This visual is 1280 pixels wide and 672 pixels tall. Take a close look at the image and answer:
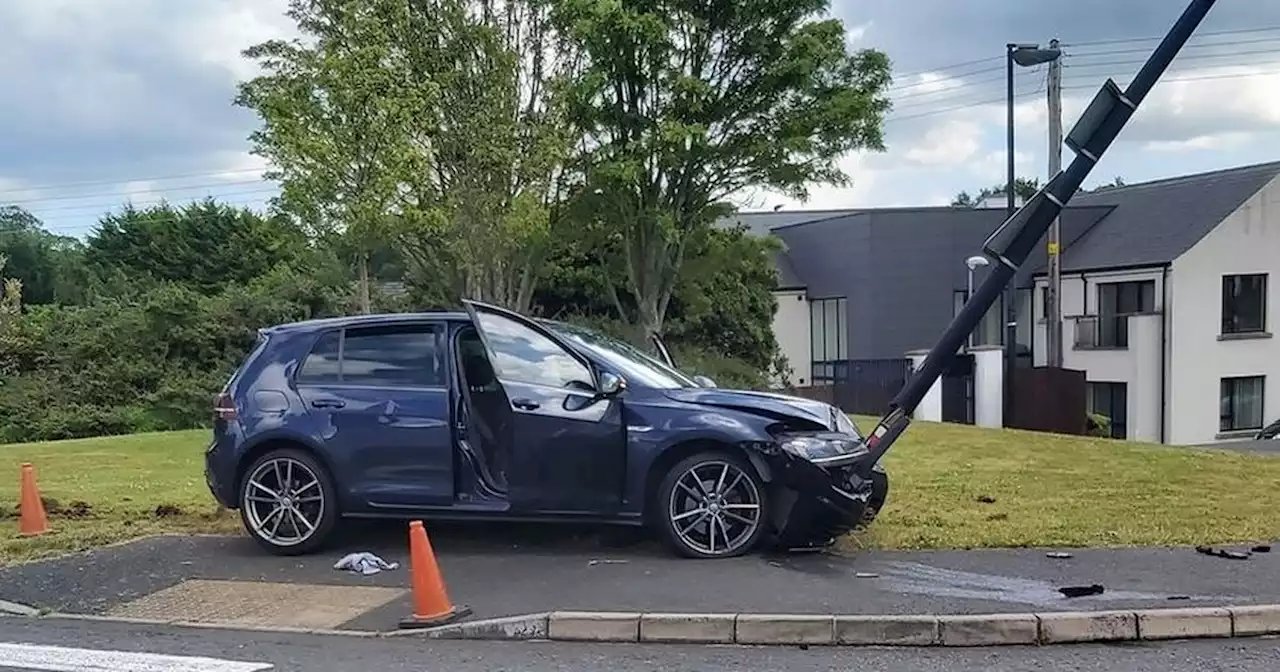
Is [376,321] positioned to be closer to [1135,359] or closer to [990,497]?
[990,497]

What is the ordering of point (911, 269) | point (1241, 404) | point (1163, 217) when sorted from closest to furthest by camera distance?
1. point (1241, 404)
2. point (1163, 217)
3. point (911, 269)

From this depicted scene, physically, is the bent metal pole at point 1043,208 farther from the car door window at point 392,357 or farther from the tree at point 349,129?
the tree at point 349,129

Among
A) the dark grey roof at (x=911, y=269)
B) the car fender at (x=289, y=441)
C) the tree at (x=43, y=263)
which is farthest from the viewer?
the tree at (x=43, y=263)

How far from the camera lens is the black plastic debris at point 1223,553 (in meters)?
7.26

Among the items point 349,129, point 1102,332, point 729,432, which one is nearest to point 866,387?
point 1102,332

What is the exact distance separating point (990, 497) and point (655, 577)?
426cm

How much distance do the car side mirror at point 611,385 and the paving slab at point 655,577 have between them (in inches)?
45.7

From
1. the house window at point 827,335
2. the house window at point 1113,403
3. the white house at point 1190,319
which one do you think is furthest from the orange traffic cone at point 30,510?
the white house at point 1190,319

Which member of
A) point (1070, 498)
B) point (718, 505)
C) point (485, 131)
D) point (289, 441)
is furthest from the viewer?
point (485, 131)

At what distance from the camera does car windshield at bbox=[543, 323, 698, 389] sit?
778 cm

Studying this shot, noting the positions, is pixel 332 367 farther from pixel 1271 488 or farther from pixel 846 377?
pixel 846 377

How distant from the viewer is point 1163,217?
1251 inches

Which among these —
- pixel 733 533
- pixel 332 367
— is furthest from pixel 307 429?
pixel 733 533

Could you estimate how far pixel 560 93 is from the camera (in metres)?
18.0
